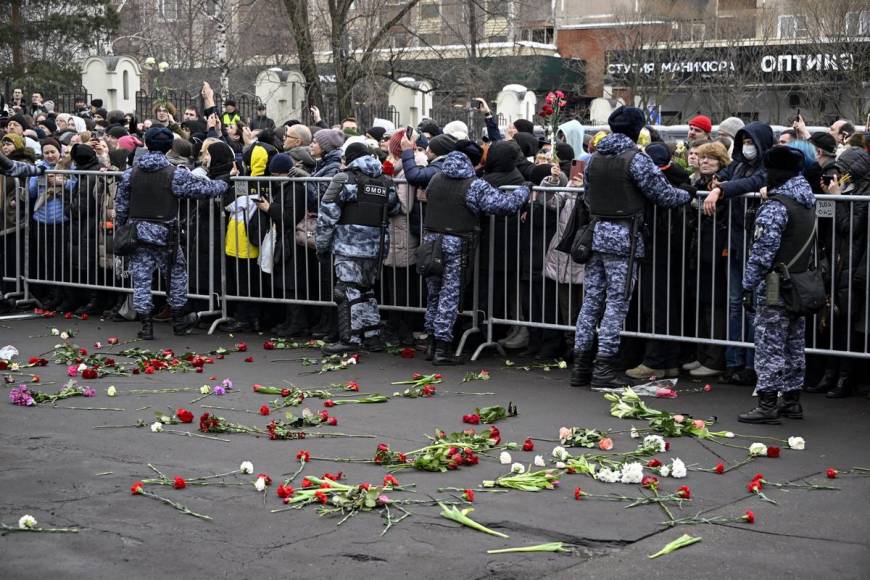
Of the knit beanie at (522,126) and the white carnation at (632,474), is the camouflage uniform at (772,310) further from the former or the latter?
the knit beanie at (522,126)

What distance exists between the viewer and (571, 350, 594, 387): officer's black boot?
1065cm

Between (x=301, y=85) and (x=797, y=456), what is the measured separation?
997 inches

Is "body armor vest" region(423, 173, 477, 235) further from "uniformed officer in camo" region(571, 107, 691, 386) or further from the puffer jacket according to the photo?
"uniformed officer in camo" region(571, 107, 691, 386)

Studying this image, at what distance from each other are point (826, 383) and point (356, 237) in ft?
14.8

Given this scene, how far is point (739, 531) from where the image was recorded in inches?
255

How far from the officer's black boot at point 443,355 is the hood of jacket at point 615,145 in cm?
247

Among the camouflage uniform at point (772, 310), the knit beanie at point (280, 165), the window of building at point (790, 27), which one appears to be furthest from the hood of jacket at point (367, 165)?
the window of building at point (790, 27)

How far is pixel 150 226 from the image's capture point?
42.7 ft

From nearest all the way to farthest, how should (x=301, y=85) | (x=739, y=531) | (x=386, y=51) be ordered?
(x=739, y=531), (x=301, y=85), (x=386, y=51)

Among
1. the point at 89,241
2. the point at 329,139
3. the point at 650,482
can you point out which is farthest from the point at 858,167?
the point at 89,241

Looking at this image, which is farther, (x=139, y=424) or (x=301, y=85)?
(x=301, y=85)

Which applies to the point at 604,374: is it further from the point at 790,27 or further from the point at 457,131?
the point at 790,27

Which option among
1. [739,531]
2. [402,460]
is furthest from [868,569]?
[402,460]

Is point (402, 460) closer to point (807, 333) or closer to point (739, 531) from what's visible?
point (739, 531)
